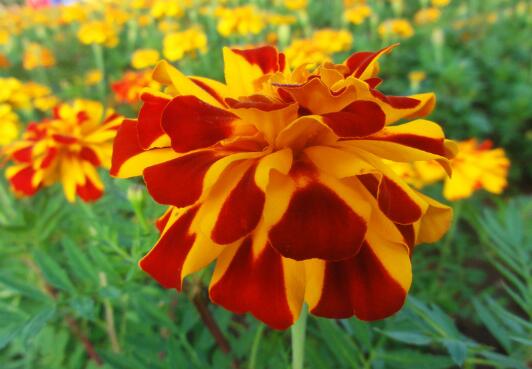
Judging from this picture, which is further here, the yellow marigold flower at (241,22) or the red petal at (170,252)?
the yellow marigold flower at (241,22)

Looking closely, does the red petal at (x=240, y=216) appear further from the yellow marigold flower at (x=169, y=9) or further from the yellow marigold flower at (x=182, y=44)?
the yellow marigold flower at (x=169, y=9)

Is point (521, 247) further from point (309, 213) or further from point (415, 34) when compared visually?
point (415, 34)

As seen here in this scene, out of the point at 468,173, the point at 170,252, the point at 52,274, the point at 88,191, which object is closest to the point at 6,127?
the point at 88,191

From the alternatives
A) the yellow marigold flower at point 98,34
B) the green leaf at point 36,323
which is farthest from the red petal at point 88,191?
the yellow marigold flower at point 98,34

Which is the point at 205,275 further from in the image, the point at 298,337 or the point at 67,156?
the point at 67,156

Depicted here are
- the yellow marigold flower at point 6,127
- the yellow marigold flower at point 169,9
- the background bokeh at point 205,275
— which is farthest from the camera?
the yellow marigold flower at point 169,9

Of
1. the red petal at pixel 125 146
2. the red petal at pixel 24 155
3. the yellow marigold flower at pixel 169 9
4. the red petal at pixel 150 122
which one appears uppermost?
the red petal at pixel 150 122

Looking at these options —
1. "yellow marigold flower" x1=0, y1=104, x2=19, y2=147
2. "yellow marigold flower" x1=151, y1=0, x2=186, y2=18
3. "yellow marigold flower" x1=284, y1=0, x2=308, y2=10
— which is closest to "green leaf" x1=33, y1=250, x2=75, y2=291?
"yellow marigold flower" x1=0, y1=104, x2=19, y2=147
